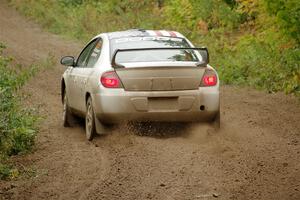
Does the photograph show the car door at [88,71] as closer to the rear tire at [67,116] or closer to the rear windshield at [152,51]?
the rear windshield at [152,51]

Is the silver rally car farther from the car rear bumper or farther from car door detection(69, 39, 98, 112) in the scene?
car door detection(69, 39, 98, 112)

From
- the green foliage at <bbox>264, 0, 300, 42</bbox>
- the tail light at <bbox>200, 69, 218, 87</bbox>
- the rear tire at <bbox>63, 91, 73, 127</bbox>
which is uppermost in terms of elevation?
the tail light at <bbox>200, 69, 218, 87</bbox>

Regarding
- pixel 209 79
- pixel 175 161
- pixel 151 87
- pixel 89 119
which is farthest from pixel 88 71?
pixel 175 161

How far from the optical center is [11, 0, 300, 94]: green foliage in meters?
15.0

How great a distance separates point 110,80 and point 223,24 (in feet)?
37.7

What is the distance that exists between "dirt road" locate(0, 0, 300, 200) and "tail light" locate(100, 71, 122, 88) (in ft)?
2.15

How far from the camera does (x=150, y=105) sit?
9.25 metres

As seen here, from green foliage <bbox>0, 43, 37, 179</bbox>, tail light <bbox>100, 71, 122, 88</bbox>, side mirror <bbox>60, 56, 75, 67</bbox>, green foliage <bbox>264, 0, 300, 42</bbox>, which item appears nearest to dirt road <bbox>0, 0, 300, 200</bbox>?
green foliage <bbox>0, 43, 37, 179</bbox>

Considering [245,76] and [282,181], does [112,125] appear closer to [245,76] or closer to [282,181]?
[282,181]

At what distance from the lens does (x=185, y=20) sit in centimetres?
2259

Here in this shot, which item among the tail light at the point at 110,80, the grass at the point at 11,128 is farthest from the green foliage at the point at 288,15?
the grass at the point at 11,128

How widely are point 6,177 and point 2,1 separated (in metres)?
26.7

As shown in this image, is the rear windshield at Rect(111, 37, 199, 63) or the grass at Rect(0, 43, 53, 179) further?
the rear windshield at Rect(111, 37, 199, 63)

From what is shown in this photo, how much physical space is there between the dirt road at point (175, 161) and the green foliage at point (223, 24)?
9.03 ft
